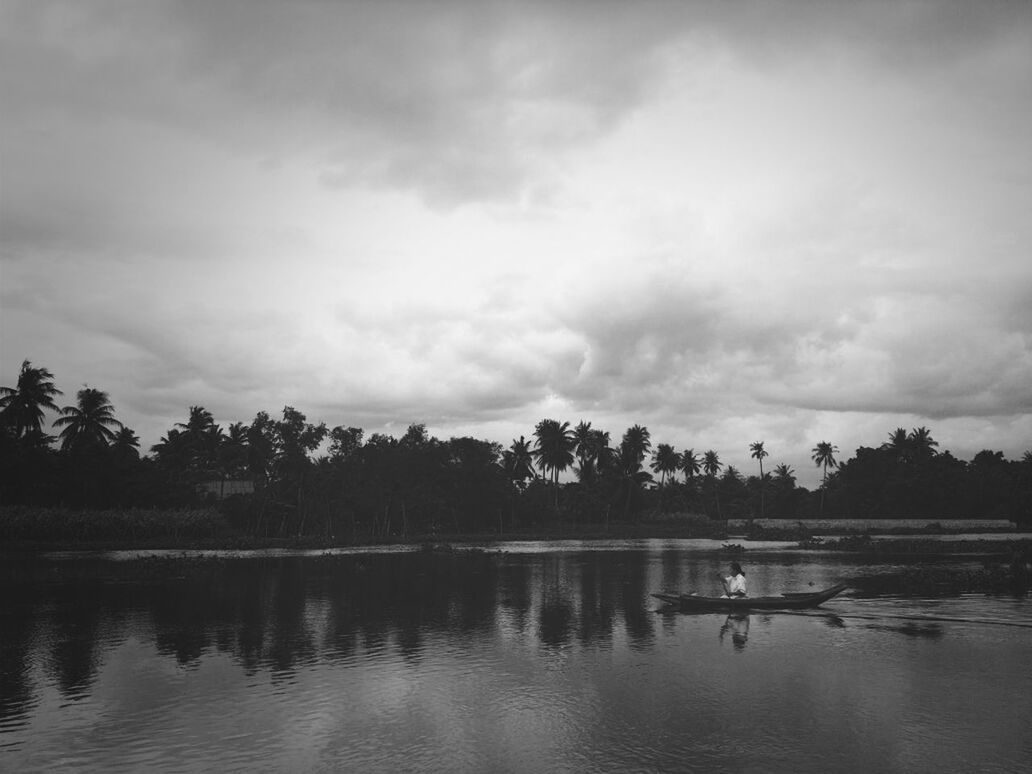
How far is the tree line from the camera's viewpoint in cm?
8156

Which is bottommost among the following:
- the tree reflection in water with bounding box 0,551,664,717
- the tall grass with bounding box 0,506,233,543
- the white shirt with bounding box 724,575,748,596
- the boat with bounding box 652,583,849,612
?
the tree reflection in water with bounding box 0,551,664,717

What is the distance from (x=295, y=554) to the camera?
7488cm

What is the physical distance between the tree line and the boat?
195 ft

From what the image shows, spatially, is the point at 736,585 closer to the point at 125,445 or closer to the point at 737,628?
the point at 737,628

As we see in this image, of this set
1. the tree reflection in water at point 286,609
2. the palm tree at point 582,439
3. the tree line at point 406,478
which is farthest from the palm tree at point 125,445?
the palm tree at point 582,439

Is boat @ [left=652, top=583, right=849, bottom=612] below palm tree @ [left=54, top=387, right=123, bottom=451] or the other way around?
below

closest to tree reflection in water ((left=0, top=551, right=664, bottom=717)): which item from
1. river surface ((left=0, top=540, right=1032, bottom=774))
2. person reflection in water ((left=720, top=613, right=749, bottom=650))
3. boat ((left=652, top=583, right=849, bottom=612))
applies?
river surface ((left=0, top=540, right=1032, bottom=774))

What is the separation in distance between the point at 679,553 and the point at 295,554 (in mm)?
40919

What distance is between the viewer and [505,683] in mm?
21812

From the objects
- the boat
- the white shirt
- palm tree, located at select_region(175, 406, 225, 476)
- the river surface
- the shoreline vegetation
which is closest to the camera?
the river surface

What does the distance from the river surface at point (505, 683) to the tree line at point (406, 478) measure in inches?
1793

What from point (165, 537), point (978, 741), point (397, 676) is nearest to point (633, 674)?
point (397, 676)

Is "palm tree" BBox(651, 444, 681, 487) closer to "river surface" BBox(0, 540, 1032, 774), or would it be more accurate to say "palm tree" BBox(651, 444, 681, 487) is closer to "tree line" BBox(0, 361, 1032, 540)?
"tree line" BBox(0, 361, 1032, 540)

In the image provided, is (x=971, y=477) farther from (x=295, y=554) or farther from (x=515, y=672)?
(x=515, y=672)
